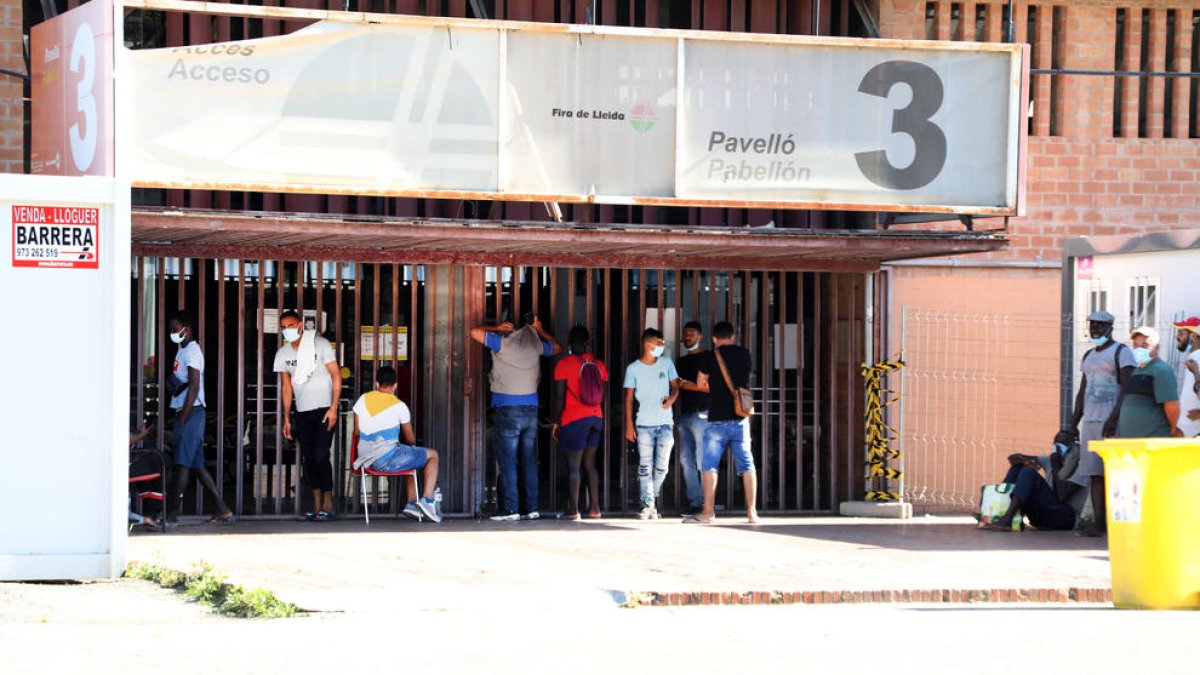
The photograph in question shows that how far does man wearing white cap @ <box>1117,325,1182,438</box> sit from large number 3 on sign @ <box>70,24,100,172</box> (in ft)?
26.9

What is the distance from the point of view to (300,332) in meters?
14.6

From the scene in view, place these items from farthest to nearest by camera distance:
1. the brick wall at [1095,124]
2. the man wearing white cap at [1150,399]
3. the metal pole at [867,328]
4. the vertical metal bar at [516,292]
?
the brick wall at [1095,124]
the metal pole at [867,328]
the vertical metal bar at [516,292]
the man wearing white cap at [1150,399]

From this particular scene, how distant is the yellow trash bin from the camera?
1002cm

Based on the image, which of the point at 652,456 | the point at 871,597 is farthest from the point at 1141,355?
the point at 871,597

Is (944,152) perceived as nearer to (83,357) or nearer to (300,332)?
(300,332)

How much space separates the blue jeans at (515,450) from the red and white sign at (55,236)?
5.43 m

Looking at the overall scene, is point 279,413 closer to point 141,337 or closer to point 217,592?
point 141,337

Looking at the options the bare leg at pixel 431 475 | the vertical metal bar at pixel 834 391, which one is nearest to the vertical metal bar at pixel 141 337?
the bare leg at pixel 431 475

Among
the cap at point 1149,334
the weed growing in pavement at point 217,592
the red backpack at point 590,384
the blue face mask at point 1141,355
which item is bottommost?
the weed growing in pavement at point 217,592

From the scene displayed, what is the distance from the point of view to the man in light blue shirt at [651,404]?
15.1 m

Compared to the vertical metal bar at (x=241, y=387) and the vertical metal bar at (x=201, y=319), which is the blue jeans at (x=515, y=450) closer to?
the vertical metal bar at (x=241, y=387)

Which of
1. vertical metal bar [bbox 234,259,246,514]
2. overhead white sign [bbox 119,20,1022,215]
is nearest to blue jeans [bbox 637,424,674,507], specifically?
overhead white sign [bbox 119,20,1022,215]

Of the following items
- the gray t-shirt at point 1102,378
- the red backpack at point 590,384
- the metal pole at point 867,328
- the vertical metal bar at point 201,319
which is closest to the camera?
the gray t-shirt at point 1102,378

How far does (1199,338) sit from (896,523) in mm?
3358
